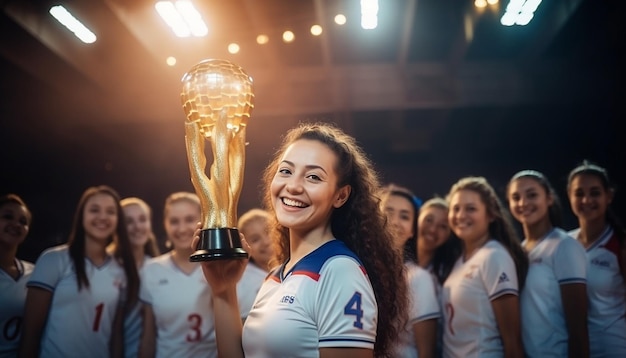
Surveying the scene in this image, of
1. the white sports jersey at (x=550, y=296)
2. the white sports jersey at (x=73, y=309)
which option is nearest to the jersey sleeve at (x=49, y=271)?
the white sports jersey at (x=73, y=309)

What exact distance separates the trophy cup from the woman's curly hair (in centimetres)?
21

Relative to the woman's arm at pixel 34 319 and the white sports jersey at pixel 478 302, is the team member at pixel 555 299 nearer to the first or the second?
the white sports jersey at pixel 478 302

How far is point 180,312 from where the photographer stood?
3.06 m

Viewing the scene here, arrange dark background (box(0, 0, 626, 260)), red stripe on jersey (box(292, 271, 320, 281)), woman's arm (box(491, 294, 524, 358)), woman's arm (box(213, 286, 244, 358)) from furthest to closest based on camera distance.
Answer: dark background (box(0, 0, 626, 260)) → woman's arm (box(491, 294, 524, 358)) → woman's arm (box(213, 286, 244, 358)) → red stripe on jersey (box(292, 271, 320, 281))

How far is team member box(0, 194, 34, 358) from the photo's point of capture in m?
3.13

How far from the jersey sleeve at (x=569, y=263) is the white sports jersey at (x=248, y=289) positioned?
178 cm

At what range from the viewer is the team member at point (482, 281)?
274cm

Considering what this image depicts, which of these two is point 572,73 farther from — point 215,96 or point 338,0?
point 215,96

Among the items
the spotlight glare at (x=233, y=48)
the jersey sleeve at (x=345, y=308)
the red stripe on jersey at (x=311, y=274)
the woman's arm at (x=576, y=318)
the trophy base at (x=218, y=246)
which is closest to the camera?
the jersey sleeve at (x=345, y=308)

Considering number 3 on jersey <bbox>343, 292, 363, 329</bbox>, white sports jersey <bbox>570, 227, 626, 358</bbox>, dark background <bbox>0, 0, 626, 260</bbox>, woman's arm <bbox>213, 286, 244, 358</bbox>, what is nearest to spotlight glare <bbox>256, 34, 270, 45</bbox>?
dark background <bbox>0, 0, 626, 260</bbox>

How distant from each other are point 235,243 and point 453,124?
644 cm

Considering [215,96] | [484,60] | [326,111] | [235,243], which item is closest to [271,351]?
[235,243]

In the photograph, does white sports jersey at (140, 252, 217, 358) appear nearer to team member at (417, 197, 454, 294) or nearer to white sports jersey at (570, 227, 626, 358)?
team member at (417, 197, 454, 294)

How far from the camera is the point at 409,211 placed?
11.0ft
